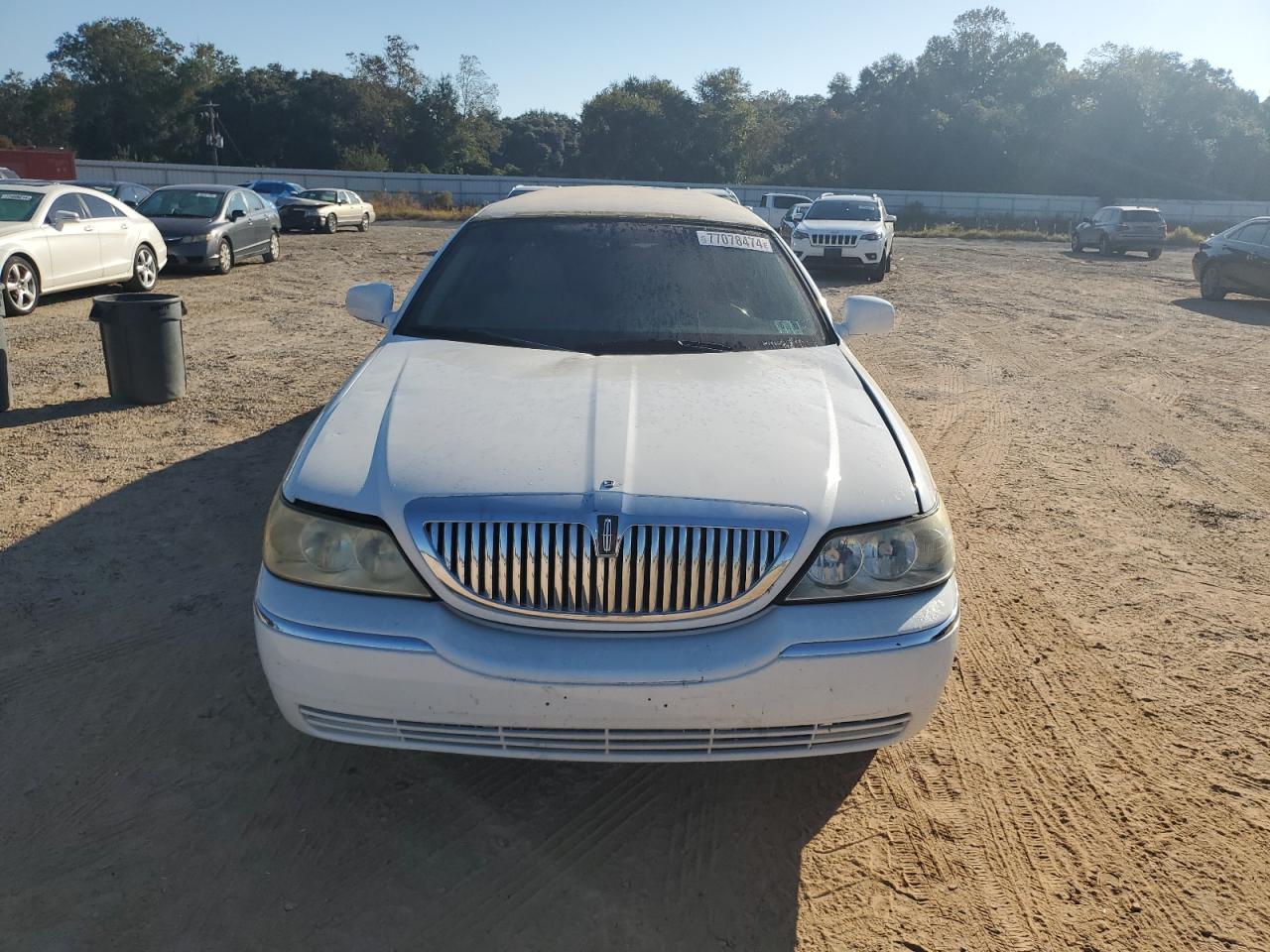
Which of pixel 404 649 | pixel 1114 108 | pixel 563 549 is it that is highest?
pixel 1114 108

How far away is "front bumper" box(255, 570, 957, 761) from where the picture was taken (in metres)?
2.26

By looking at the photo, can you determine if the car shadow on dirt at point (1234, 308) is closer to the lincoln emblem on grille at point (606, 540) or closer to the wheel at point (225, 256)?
the lincoln emblem on grille at point (606, 540)

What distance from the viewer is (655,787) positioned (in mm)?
2852

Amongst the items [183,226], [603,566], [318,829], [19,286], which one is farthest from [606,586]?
[183,226]

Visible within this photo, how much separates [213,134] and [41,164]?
25.4 meters

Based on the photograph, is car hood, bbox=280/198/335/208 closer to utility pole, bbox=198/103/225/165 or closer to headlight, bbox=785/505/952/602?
headlight, bbox=785/505/952/602

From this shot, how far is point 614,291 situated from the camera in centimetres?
372

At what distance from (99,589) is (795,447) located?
3.10 metres

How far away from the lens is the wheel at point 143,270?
1263cm

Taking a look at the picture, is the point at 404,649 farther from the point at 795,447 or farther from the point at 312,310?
the point at 312,310

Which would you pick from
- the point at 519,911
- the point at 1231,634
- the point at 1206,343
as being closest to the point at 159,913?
the point at 519,911

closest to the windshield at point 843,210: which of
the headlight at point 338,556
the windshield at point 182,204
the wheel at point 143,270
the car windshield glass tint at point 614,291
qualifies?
the windshield at point 182,204

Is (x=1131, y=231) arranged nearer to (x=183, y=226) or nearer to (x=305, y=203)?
(x=305, y=203)

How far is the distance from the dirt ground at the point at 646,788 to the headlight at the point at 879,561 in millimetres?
776
